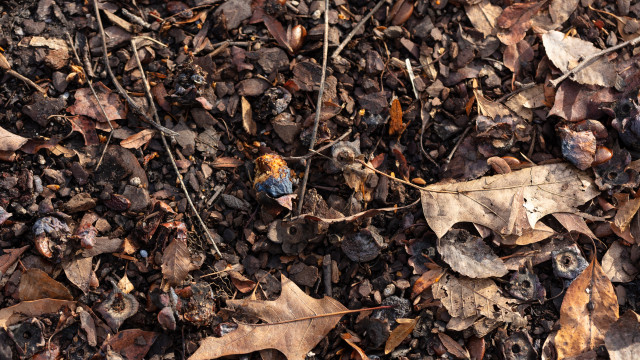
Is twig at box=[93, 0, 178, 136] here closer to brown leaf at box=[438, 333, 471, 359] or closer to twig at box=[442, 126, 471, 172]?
twig at box=[442, 126, 471, 172]

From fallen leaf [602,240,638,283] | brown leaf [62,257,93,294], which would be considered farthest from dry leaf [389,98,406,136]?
brown leaf [62,257,93,294]

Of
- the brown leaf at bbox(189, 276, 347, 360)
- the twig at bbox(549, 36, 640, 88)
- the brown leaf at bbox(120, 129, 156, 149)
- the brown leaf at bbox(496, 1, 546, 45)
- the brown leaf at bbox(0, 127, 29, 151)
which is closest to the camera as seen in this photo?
the brown leaf at bbox(189, 276, 347, 360)

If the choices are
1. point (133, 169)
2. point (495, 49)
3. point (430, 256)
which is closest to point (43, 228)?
point (133, 169)

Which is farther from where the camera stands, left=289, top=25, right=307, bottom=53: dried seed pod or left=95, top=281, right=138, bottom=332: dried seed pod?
left=289, top=25, right=307, bottom=53: dried seed pod

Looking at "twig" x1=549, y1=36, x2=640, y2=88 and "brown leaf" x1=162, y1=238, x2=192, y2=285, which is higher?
"twig" x1=549, y1=36, x2=640, y2=88

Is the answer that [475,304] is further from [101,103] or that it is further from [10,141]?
[10,141]
